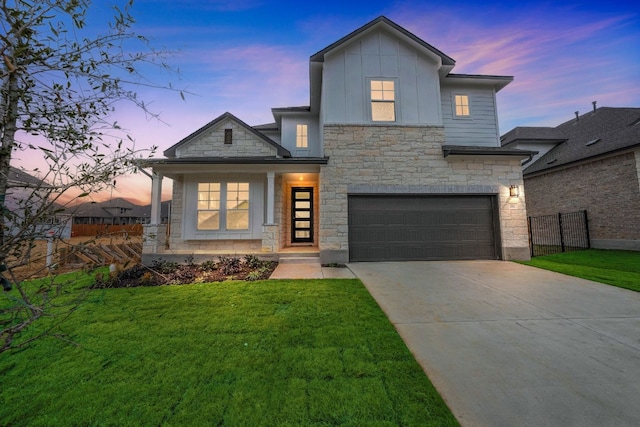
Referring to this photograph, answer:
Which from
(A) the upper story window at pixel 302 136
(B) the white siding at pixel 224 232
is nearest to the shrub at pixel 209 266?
(B) the white siding at pixel 224 232

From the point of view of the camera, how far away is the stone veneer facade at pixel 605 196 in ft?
31.7

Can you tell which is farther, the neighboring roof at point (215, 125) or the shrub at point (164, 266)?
the neighboring roof at point (215, 125)

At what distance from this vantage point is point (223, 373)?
89.0 inches

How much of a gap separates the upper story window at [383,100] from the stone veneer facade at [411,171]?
46cm

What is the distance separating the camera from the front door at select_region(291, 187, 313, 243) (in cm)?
1059

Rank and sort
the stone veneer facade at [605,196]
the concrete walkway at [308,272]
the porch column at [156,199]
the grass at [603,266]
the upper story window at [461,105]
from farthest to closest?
the stone veneer facade at [605,196]
the upper story window at [461,105]
the porch column at [156,199]
the concrete walkway at [308,272]
the grass at [603,266]

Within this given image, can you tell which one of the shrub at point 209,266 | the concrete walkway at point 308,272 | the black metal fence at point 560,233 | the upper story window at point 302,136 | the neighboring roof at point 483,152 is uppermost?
the upper story window at point 302,136

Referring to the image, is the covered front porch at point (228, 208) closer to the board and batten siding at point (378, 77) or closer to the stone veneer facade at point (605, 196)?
the board and batten siding at point (378, 77)

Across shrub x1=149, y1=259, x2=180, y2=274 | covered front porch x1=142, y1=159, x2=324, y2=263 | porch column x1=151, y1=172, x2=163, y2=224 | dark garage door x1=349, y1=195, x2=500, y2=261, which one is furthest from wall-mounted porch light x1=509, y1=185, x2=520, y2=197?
porch column x1=151, y1=172, x2=163, y2=224

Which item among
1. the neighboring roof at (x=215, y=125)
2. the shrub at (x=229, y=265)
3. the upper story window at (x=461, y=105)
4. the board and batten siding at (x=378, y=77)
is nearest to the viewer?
the shrub at (x=229, y=265)

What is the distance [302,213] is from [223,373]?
8.52 meters

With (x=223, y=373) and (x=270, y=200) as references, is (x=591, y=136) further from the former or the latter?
(x=223, y=373)

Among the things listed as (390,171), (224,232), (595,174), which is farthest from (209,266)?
(595,174)

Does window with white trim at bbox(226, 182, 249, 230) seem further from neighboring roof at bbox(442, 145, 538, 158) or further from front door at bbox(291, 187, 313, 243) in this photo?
neighboring roof at bbox(442, 145, 538, 158)
